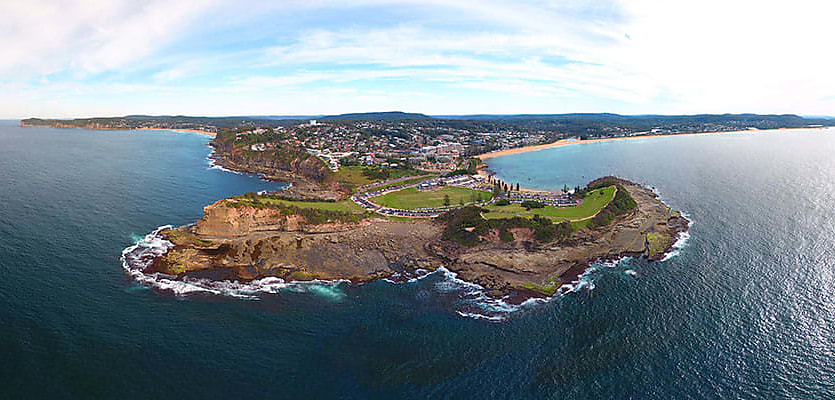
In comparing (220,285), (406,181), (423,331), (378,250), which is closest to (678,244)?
(423,331)

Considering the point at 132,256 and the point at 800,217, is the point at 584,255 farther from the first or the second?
the point at 132,256

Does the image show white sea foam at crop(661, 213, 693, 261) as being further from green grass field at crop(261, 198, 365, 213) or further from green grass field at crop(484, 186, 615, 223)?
green grass field at crop(261, 198, 365, 213)

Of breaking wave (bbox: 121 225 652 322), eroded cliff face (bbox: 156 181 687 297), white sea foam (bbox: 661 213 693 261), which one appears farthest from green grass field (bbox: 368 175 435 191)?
white sea foam (bbox: 661 213 693 261)

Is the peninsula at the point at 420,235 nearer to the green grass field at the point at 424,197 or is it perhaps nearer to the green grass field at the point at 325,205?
the green grass field at the point at 424,197

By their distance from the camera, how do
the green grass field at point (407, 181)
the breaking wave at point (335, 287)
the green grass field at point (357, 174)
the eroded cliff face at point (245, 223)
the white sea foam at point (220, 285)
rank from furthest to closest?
the green grass field at point (357, 174) < the green grass field at point (407, 181) < the eroded cliff face at point (245, 223) < the white sea foam at point (220, 285) < the breaking wave at point (335, 287)

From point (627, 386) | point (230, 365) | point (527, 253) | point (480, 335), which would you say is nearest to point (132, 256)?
point (230, 365)

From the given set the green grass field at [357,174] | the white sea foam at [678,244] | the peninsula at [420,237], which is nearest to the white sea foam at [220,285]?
the peninsula at [420,237]

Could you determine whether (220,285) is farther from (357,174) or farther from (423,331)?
(357,174)
